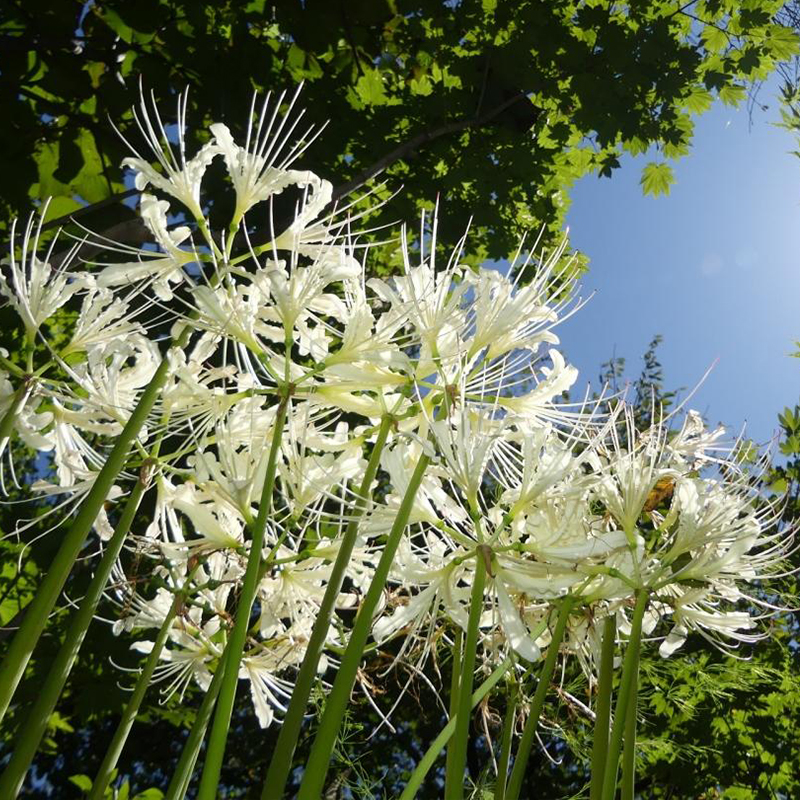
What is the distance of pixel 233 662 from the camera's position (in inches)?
28.7

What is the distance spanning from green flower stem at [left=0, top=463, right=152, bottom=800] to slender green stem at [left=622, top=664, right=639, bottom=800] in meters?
0.51

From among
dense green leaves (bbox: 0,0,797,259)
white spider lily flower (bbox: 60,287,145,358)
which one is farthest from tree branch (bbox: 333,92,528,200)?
white spider lily flower (bbox: 60,287,145,358)

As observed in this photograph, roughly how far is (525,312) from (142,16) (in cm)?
258

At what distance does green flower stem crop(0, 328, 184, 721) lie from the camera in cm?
73

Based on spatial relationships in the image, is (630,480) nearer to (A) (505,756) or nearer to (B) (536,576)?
(B) (536,576)

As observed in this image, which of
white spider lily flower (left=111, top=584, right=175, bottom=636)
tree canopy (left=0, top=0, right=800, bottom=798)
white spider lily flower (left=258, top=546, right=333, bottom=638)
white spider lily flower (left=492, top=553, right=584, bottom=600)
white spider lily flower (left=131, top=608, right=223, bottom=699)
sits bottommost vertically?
white spider lily flower (left=131, top=608, right=223, bottom=699)

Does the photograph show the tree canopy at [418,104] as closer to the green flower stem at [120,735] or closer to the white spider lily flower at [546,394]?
the white spider lily flower at [546,394]

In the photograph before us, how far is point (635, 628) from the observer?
812 mm

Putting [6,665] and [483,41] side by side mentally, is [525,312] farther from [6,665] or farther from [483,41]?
[483,41]

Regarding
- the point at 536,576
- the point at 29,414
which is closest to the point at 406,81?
the point at 29,414

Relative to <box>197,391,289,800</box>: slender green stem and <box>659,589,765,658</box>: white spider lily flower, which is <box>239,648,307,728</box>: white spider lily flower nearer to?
<box>197,391,289,800</box>: slender green stem

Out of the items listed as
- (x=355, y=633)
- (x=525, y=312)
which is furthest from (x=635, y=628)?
(x=525, y=312)

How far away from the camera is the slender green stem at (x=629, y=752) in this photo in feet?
2.52

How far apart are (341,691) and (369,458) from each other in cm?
32
